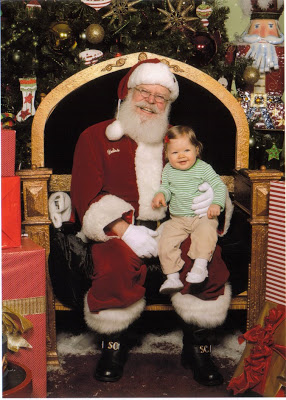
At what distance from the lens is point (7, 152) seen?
2529 mm

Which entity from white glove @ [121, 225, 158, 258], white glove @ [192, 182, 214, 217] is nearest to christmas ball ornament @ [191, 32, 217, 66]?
white glove @ [192, 182, 214, 217]

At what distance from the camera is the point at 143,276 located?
266cm

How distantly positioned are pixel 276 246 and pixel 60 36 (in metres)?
1.90

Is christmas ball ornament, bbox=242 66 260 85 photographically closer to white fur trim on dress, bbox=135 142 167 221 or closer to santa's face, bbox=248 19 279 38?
santa's face, bbox=248 19 279 38

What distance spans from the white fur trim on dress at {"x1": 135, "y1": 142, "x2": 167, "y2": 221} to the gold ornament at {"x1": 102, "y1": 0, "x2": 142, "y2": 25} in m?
1.06

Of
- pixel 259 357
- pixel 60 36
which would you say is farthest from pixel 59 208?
pixel 259 357

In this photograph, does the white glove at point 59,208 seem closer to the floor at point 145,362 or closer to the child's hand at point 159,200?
the child's hand at point 159,200

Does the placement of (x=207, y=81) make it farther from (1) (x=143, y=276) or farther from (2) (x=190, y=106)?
(1) (x=143, y=276)

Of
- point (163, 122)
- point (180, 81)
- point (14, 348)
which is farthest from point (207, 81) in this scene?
point (14, 348)

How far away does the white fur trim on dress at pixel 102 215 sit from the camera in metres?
2.73

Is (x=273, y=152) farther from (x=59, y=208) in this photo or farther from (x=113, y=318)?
(x=113, y=318)

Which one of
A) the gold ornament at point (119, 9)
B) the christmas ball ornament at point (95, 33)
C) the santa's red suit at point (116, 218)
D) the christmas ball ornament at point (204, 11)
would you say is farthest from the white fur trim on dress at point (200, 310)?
the christmas ball ornament at point (204, 11)

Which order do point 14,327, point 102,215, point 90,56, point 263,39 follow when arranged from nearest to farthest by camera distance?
point 14,327
point 102,215
point 90,56
point 263,39

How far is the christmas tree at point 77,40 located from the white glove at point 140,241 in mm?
1040
